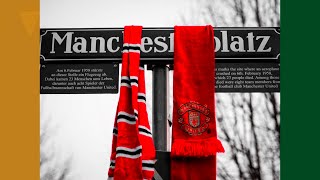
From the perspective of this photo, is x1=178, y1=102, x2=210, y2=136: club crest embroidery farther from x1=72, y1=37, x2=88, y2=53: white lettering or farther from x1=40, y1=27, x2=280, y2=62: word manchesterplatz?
x1=72, y1=37, x2=88, y2=53: white lettering

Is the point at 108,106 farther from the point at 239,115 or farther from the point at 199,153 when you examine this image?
the point at 199,153

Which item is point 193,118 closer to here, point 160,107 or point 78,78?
point 160,107

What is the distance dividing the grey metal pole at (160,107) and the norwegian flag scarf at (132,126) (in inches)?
→ 2.5

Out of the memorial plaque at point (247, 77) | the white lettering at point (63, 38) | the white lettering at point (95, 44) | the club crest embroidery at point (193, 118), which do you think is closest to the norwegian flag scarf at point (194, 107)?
the club crest embroidery at point (193, 118)

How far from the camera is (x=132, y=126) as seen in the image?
110 centimetres

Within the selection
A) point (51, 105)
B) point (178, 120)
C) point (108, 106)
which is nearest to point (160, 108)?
point (178, 120)

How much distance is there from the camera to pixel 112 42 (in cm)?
119

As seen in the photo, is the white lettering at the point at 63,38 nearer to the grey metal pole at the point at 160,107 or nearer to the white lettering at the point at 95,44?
the white lettering at the point at 95,44

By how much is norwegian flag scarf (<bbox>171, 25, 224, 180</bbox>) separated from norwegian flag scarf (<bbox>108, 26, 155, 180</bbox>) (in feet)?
0.27

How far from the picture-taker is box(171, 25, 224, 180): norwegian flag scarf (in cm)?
110

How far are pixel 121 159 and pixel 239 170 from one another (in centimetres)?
201

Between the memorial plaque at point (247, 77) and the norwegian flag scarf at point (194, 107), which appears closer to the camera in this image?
the norwegian flag scarf at point (194, 107)

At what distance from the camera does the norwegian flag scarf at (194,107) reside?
1.10m

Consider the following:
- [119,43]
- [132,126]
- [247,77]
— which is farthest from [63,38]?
[247,77]
